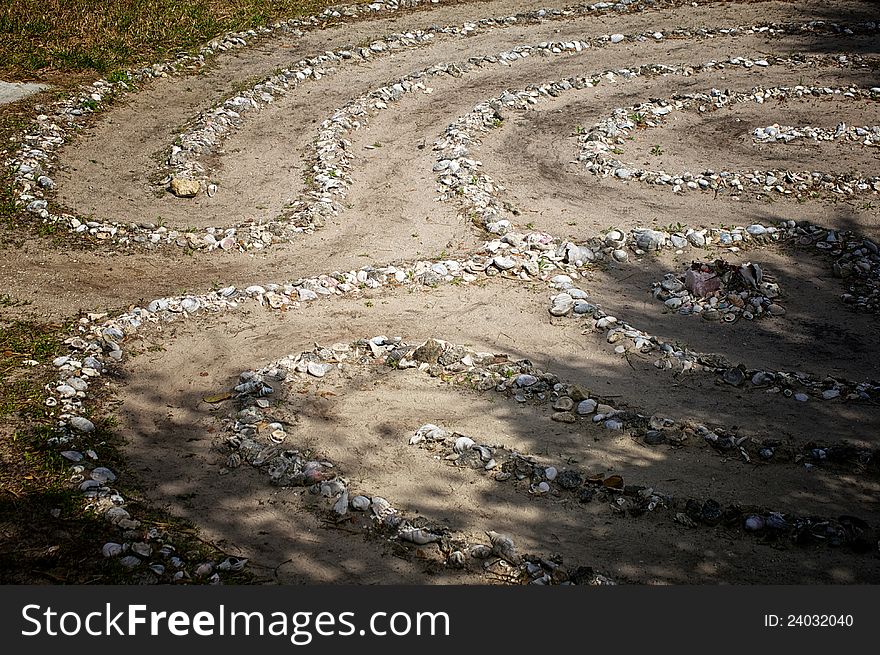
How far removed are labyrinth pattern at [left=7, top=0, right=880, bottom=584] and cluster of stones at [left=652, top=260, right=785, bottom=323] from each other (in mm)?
43

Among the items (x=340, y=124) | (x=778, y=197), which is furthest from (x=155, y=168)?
(x=778, y=197)

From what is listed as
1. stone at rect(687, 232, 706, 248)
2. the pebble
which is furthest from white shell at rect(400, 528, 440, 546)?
stone at rect(687, 232, 706, 248)

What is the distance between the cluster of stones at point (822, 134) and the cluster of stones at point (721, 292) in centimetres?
602

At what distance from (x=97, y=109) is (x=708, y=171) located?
1317 centimetres

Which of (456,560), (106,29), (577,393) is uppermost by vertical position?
(106,29)

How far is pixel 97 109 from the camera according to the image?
16.7 meters

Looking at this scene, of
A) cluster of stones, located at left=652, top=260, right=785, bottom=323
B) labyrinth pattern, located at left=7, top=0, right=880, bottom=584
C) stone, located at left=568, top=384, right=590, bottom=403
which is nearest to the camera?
labyrinth pattern, located at left=7, top=0, right=880, bottom=584

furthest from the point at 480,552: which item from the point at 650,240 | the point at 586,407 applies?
the point at 650,240

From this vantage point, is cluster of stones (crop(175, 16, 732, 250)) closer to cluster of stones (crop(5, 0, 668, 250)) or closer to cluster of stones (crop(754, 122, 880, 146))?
cluster of stones (crop(5, 0, 668, 250))

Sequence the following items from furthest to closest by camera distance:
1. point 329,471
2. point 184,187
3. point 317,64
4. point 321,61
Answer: point 321,61
point 317,64
point 184,187
point 329,471

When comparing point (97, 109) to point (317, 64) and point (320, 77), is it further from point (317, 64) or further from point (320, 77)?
point (317, 64)

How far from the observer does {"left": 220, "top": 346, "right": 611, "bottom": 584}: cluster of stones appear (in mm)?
6699

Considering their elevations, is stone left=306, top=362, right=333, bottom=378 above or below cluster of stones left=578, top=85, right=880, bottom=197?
below

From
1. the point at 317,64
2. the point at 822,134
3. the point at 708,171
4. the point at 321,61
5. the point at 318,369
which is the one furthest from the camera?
the point at 321,61
